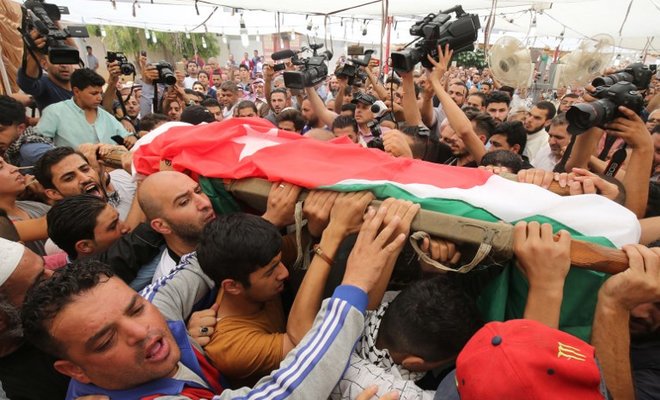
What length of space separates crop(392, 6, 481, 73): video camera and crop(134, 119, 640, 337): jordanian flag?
3.58ft

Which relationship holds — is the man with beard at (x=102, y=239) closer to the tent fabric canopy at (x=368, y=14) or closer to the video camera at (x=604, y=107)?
the video camera at (x=604, y=107)

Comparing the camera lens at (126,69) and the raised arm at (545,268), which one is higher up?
the camera lens at (126,69)

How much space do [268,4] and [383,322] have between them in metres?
7.07

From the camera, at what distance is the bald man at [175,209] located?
160 centimetres

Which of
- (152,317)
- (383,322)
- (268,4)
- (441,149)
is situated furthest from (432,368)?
(268,4)

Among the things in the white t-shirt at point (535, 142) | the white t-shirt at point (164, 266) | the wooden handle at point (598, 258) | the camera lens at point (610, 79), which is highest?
the camera lens at point (610, 79)

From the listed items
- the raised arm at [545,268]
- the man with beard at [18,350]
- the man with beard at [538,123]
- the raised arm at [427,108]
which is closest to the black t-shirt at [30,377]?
the man with beard at [18,350]

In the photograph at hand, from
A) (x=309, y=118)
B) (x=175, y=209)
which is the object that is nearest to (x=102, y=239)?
(x=175, y=209)

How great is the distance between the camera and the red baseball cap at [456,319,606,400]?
2.52ft

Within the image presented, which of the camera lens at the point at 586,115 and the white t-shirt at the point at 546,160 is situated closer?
the camera lens at the point at 586,115

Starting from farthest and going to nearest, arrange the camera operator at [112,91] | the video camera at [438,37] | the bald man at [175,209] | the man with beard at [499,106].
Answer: the man with beard at [499,106] < the camera operator at [112,91] < the video camera at [438,37] < the bald man at [175,209]

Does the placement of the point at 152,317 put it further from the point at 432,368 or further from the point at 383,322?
the point at 432,368

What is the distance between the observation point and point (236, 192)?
159 centimetres

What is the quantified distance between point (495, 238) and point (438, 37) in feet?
6.66
